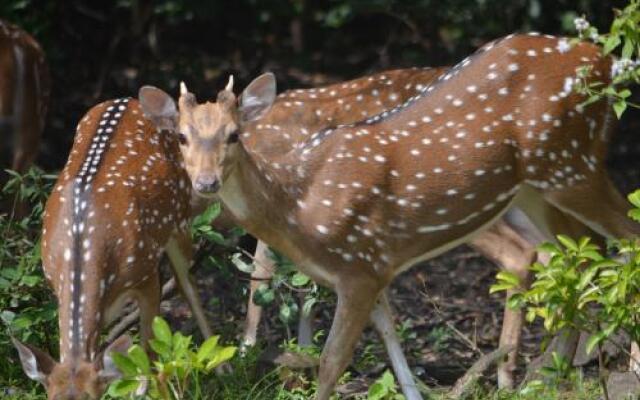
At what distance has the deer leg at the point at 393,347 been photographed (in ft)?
25.1

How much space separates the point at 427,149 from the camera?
7.47 m

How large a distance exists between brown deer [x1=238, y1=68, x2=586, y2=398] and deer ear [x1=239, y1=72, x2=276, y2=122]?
1.11m

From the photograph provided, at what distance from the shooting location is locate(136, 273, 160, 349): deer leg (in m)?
7.54

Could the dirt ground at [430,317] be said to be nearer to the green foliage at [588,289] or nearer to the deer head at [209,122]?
the deer head at [209,122]

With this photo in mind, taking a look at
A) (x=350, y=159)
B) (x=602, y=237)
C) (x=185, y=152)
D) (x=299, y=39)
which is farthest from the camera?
(x=299, y=39)

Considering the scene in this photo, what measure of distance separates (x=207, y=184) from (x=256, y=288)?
1.79 meters

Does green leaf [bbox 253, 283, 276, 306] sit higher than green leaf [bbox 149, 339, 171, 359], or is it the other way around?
green leaf [bbox 149, 339, 171, 359]

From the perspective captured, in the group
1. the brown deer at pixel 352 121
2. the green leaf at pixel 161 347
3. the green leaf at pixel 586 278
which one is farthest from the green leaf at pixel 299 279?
the green leaf at pixel 586 278

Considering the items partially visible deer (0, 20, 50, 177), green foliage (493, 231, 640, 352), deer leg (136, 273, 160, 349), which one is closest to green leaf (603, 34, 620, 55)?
green foliage (493, 231, 640, 352)

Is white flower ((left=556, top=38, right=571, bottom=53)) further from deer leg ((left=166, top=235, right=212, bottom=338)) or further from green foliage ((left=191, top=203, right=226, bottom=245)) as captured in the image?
deer leg ((left=166, top=235, right=212, bottom=338))

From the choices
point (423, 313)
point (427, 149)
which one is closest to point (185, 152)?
point (427, 149)

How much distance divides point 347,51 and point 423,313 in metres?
5.18

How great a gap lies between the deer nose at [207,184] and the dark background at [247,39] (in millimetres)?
4740

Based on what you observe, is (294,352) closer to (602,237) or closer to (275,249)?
(275,249)
